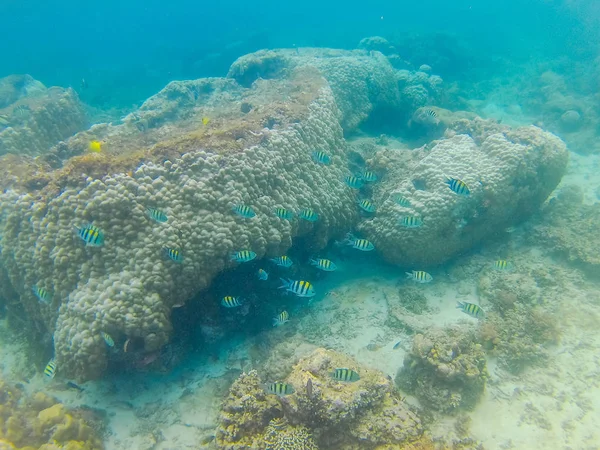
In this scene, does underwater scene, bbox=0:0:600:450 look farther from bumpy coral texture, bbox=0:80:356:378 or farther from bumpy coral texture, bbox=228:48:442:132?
bumpy coral texture, bbox=228:48:442:132

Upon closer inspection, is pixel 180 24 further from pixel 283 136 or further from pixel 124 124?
pixel 283 136

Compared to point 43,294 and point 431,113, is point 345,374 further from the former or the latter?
point 431,113

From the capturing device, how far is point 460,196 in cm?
714

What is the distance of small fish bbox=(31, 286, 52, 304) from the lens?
532 cm

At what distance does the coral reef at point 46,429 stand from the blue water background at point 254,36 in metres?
22.6

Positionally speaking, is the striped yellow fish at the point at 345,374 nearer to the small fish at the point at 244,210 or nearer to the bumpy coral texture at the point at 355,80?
the small fish at the point at 244,210

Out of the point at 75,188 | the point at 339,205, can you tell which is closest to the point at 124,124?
the point at 75,188

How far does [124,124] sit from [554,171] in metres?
11.3

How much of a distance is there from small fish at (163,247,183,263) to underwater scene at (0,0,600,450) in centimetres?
4

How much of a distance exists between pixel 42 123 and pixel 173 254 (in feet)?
34.0

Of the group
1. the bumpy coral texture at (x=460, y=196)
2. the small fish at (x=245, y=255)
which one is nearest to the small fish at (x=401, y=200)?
the bumpy coral texture at (x=460, y=196)

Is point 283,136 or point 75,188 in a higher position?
point 283,136

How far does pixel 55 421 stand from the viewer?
5039mm

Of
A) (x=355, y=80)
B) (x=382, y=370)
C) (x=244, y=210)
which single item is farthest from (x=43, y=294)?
(x=355, y=80)
